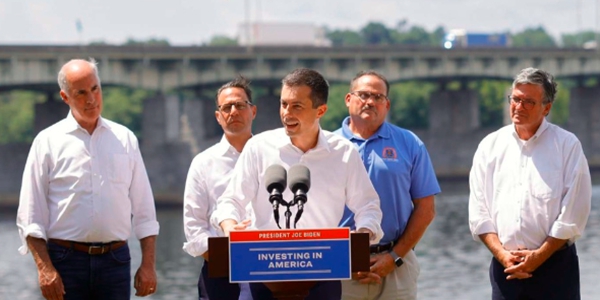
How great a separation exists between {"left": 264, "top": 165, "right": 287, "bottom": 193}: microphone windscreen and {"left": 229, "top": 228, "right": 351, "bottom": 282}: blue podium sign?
21 centimetres

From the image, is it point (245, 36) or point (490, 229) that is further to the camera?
point (245, 36)

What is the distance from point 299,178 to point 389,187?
2259mm

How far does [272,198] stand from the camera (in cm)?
611

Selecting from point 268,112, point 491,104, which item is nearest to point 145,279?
point 268,112

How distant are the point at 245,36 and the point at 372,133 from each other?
260 feet

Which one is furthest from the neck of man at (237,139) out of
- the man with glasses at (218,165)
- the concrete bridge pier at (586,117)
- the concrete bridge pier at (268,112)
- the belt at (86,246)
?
the concrete bridge pier at (586,117)

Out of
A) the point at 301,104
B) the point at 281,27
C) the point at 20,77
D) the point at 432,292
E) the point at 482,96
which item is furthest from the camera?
the point at 482,96

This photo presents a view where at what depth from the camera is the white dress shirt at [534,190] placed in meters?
7.79

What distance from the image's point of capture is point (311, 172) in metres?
6.88

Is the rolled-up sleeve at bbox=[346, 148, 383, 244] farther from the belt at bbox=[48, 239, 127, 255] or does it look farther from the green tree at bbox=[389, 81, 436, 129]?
the green tree at bbox=[389, 81, 436, 129]

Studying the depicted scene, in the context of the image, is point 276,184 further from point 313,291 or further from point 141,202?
point 141,202

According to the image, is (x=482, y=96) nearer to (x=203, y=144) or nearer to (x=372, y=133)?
(x=203, y=144)

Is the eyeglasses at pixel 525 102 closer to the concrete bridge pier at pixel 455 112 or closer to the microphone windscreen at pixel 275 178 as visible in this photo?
the microphone windscreen at pixel 275 178

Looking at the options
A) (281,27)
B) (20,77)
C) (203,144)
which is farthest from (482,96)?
(20,77)
